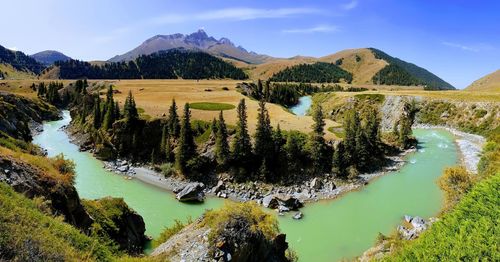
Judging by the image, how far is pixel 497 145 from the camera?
4388 centimetres

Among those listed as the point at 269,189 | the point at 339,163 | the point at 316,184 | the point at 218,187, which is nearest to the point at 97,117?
the point at 218,187

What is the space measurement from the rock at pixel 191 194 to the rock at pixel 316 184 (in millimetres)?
15042

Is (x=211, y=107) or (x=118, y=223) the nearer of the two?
(x=118, y=223)

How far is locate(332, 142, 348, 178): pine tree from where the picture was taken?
51000 millimetres

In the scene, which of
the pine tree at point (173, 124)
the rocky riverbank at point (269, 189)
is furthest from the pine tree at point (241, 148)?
the pine tree at point (173, 124)

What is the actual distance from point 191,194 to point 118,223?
60.2 feet

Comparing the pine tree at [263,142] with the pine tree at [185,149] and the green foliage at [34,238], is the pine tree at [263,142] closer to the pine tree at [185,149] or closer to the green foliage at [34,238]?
the pine tree at [185,149]

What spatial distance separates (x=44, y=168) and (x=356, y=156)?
4367 cm

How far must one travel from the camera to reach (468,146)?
6756 centimetres

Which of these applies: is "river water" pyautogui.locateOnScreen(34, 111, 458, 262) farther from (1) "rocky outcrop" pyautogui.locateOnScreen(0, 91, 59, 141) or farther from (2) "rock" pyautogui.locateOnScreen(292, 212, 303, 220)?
(1) "rocky outcrop" pyautogui.locateOnScreen(0, 91, 59, 141)

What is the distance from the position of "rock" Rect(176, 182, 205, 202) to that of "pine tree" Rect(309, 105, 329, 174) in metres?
17.2

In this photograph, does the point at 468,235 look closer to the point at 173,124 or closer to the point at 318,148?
the point at 318,148

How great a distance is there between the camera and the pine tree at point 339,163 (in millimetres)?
51000

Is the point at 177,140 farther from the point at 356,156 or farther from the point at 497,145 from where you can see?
the point at 497,145
